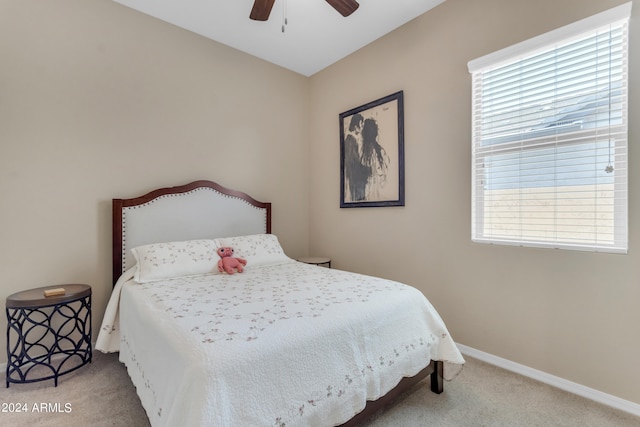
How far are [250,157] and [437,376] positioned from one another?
270 centimetres

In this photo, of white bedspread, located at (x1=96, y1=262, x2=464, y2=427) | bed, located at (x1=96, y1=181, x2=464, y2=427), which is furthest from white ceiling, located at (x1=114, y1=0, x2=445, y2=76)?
white bedspread, located at (x1=96, y1=262, x2=464, y2=427)

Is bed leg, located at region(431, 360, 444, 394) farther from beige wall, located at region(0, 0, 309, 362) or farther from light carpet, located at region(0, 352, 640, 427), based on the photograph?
beige wall, located at region(0, 0, 309, 362)

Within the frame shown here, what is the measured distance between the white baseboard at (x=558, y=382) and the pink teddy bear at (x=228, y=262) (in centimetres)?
194

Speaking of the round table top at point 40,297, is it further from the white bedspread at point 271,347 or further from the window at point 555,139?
the window at point 555,139

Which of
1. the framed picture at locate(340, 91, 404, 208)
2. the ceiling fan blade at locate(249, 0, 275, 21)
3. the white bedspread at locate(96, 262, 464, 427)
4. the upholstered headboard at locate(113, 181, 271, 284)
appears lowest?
the white bedspread at locate(96, 262, 464, 427)

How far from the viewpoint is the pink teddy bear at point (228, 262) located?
8.11 ft

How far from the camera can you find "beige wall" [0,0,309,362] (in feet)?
7.02

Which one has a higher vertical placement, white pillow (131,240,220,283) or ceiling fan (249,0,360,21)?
ceiling fan (249,0,360,21)

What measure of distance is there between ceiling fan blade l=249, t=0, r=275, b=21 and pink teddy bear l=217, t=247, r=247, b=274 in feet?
5.90

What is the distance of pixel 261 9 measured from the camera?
196 centimetres

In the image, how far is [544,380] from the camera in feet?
6.53

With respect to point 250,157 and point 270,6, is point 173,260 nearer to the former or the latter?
point 250,157

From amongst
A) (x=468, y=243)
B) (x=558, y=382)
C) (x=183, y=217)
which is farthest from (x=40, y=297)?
(x=558, y=382)

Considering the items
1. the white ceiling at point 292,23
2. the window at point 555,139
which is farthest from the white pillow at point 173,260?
the window at point 555,139
